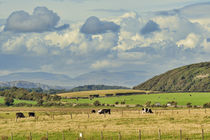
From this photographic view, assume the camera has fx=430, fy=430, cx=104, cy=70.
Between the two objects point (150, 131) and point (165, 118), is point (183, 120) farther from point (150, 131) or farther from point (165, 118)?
point (150, 131)

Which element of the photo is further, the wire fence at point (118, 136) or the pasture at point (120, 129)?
the pasture at point (120, 129)

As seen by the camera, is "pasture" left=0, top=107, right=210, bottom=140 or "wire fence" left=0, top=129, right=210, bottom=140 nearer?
"wire fence" left=0, top=129, right=210, bottom=140

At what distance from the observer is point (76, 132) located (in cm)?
6969

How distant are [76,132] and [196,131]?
1905cm

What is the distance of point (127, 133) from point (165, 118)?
78.7ft

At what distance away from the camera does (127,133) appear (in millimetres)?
65625

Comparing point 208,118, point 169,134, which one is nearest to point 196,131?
point 169,134

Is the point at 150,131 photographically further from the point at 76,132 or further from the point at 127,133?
the point at 76,132

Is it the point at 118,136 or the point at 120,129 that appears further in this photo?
the point at 120,129

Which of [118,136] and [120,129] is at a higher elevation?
[120,129]

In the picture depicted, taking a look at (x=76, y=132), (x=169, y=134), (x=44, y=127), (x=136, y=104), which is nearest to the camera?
(x=169, y=134)

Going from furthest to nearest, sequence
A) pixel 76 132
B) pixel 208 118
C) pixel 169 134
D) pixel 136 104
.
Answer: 1. pixel 136 104
2. pixel 208 118
3. pixel 76 132
4. pixel 169 134

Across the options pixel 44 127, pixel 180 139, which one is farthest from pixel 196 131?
pixel 44 127

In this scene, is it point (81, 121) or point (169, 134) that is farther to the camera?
point (81, 121)
